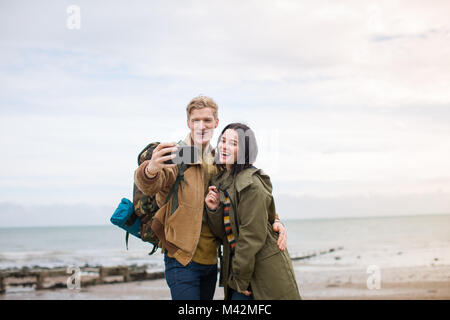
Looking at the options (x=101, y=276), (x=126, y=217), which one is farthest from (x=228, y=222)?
(x=101, y=276)

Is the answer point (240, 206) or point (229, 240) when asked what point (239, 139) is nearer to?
point (240, 206)

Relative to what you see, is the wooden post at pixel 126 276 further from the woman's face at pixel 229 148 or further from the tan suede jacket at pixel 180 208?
the woman's face at pixel 229 148

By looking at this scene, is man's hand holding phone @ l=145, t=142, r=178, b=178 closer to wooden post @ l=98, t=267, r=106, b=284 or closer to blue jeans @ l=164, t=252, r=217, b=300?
blue jeans @ l=164, t=252, r=217, b=300

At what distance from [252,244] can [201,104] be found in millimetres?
1044

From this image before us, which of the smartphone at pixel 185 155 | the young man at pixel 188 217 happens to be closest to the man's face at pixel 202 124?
the young man at pixel 188 217

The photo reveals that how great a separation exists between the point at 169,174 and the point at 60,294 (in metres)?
11.1

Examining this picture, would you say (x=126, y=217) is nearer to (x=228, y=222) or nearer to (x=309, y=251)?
(x=228, y=222)

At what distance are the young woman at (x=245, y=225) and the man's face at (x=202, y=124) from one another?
12 centimetres

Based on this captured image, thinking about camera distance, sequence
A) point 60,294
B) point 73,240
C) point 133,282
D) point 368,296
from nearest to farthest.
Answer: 1. point 368,296
2. point 60,294
3. point 133,282
4. point 73,240

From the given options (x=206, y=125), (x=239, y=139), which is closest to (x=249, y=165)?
(x=239, y=139)

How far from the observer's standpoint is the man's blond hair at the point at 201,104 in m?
3.15

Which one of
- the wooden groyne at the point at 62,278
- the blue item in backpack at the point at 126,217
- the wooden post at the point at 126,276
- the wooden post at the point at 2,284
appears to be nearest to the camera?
the blue item in backpack at the point at 126,217

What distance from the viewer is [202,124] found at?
3129mm
